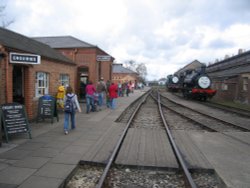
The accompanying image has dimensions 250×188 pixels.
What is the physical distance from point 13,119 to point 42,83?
4.83m

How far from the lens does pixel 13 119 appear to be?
23.6 ft

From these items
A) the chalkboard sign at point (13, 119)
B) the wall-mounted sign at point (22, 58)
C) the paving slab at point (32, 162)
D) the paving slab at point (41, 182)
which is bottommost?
the paving slab at point (41, 182)

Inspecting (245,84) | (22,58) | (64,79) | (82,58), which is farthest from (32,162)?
(245,84)

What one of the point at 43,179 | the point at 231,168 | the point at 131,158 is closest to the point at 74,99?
the point at 131,158

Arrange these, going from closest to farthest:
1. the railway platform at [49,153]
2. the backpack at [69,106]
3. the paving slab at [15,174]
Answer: the paving slab at [15,174] → the railway platform at [49,153] → the backpack at [69,106]

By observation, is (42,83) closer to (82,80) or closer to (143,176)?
(143,176)

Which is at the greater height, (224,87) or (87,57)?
(87,57)

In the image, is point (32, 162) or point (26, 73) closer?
point (32, 162)

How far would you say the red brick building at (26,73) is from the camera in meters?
8.09

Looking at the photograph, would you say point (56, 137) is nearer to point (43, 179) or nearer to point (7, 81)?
point (7, 81)

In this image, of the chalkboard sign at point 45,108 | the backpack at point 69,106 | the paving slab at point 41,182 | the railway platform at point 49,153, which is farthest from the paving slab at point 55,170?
the chalkboard sign at point 45,108

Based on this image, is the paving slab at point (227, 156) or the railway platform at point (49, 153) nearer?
the railway platform at point (49, 153)

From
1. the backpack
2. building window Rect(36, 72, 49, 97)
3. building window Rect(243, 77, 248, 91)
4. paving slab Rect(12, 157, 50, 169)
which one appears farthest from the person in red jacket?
building window Rect(243, 77, 248, 91)

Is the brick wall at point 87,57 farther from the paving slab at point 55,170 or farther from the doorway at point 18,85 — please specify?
the paving slab at point 55,170
